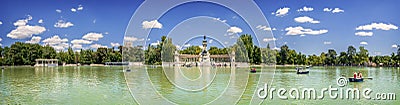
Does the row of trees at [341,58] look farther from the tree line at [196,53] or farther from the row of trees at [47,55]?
the row of trees at [47,55]

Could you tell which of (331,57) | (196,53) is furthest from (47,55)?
(331,57)

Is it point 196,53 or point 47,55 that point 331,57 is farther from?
point 47,55

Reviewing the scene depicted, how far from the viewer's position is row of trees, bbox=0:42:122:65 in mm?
56062

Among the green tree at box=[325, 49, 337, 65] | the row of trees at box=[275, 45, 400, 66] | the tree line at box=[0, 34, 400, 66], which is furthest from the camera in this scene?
the green tree at box=[325, 49, 337, 65]

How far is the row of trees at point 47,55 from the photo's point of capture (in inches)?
2207

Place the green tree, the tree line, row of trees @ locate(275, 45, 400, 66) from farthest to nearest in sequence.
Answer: the green tree < row of trees @ locate(275, 45, 400, 66) < the tree line

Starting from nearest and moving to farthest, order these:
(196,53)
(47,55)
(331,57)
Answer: (196,53) → (47,55) → (331,57)

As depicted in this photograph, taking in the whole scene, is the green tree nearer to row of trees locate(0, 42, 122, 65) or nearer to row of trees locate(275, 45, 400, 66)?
row of trees locate(275, 45, 400, 66)

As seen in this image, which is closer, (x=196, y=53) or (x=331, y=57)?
(x=196, y=53)

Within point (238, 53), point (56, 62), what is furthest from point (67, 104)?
point (56, 62)

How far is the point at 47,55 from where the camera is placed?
61656 millimetres

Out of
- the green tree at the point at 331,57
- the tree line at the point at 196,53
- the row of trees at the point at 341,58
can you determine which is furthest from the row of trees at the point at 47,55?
the green tree at the point at 331,57

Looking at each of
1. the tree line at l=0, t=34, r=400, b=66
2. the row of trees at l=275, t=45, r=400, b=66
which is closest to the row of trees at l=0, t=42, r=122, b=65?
the tree line at l=0, t=34, r=400, b=66

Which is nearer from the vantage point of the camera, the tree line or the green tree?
the tree line
